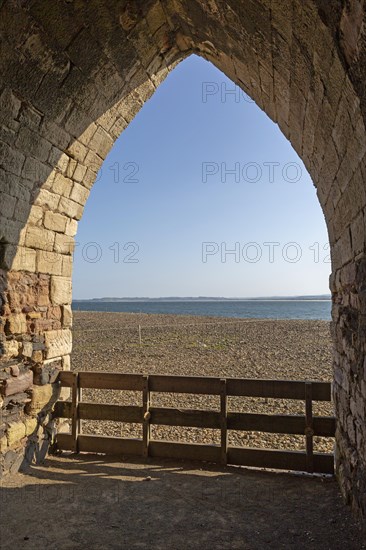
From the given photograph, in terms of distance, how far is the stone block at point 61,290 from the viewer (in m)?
5.34

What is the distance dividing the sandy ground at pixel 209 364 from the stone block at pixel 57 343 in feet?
6.08

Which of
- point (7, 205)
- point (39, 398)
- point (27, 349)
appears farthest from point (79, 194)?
point (39, 398)

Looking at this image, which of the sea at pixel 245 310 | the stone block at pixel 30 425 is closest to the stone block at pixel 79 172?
the stone block at pixel 30 425

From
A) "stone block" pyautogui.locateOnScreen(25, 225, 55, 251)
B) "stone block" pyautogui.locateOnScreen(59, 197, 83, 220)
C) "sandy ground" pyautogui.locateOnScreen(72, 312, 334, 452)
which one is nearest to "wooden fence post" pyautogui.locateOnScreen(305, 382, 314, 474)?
"sandy ground" pyautogui.locateOnScreen(72, 312, 334, 452)

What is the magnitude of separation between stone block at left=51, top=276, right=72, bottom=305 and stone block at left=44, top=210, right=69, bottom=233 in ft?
2.05

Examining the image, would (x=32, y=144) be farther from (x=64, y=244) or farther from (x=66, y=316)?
(x=66, y=316)

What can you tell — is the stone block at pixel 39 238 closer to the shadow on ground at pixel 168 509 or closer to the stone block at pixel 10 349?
the stone block at pixel 10 349

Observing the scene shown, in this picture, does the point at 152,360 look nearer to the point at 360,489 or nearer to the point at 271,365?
the point at 271,365

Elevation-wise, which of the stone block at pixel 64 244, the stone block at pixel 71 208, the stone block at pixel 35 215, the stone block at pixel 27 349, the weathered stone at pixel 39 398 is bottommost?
the weathered stone at pixel 39 398

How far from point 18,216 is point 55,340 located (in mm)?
1647

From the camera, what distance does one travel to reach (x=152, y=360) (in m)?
13.6

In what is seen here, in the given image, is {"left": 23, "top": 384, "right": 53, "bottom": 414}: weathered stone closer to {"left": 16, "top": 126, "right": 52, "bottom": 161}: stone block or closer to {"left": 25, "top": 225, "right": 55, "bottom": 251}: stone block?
{"left": 25, "top": 225, "right": 55, "bottom": 251}: stone block

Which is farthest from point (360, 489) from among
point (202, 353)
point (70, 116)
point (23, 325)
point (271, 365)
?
point (202, 353)

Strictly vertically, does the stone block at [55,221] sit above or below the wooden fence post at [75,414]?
above
